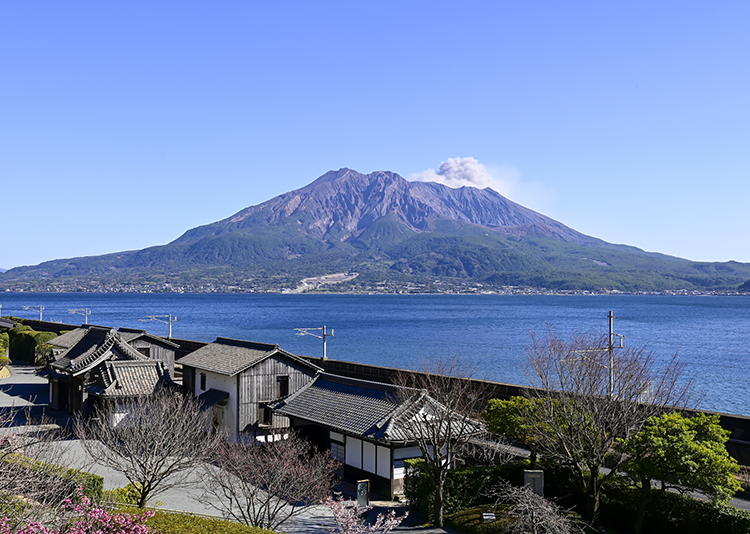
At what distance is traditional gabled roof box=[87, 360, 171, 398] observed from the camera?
114 feet

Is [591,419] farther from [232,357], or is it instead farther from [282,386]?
[232,357]

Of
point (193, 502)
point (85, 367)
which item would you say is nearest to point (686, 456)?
point (193, 502)

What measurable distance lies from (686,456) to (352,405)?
13.9 meters

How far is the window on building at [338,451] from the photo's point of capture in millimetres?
27078

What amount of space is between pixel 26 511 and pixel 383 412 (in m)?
15.7

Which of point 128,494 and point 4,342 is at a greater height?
point 4,342

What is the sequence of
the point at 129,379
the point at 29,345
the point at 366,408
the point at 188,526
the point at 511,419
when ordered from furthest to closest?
the point at 29,345, the point at 129,379, the point at 366,408, the point at 511,419, the point at 188,526

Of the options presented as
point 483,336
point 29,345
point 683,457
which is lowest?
point 483,336

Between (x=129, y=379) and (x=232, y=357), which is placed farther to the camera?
(x=129, y=379)

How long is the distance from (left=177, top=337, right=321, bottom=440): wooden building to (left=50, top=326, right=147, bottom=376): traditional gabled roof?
7.13m

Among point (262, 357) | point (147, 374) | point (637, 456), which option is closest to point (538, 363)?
point (637, 456)

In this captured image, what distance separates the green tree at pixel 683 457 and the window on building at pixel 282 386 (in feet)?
57.4

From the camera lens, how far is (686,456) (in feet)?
60.9

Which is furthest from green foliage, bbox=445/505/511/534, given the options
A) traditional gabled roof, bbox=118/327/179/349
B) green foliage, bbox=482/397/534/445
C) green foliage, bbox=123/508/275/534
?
traditional gabled roof, bbox=118/327/179/349
